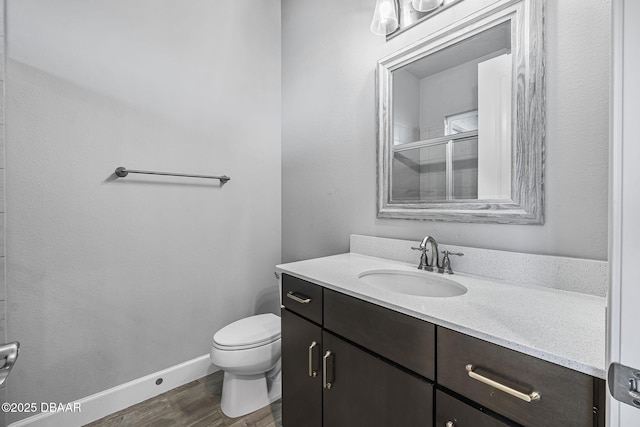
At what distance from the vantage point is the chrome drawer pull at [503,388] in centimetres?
60

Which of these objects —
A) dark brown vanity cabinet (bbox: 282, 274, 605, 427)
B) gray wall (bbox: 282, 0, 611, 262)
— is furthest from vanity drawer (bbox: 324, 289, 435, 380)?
gray wall (bbox: 282, 0, 611, 262)

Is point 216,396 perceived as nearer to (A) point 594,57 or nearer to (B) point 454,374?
(B) point 454,374

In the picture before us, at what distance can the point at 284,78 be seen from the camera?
2.22 m

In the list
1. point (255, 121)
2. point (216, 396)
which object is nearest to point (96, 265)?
point (216, 396)

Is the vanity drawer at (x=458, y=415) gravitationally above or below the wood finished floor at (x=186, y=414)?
above

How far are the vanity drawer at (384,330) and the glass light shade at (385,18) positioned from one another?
52.7 inches

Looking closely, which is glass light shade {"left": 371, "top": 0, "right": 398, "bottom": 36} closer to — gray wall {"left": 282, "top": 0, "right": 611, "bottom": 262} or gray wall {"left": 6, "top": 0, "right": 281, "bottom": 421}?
gray wall {"left": 282, "top": 0, "right": 611, "bottom": 262}

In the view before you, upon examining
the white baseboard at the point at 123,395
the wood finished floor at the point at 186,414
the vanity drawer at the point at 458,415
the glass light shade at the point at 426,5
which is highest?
the glass light shade at the point at 426,5

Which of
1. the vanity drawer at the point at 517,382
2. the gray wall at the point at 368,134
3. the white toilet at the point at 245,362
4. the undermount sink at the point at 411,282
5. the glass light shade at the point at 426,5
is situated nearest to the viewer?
the vanity drawer at the point at 517,382

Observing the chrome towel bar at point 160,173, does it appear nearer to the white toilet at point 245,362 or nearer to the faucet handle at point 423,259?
the white toilet at point 245,362

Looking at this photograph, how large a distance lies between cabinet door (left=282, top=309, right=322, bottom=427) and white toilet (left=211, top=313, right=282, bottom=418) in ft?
0.79

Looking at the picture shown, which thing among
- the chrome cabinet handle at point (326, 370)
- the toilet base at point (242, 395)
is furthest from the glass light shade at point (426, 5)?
the toilet base at point (242, 395)

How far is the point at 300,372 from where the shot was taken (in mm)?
1214

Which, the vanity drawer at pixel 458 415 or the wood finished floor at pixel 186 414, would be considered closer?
the vanity drawer at pixel 458 415
